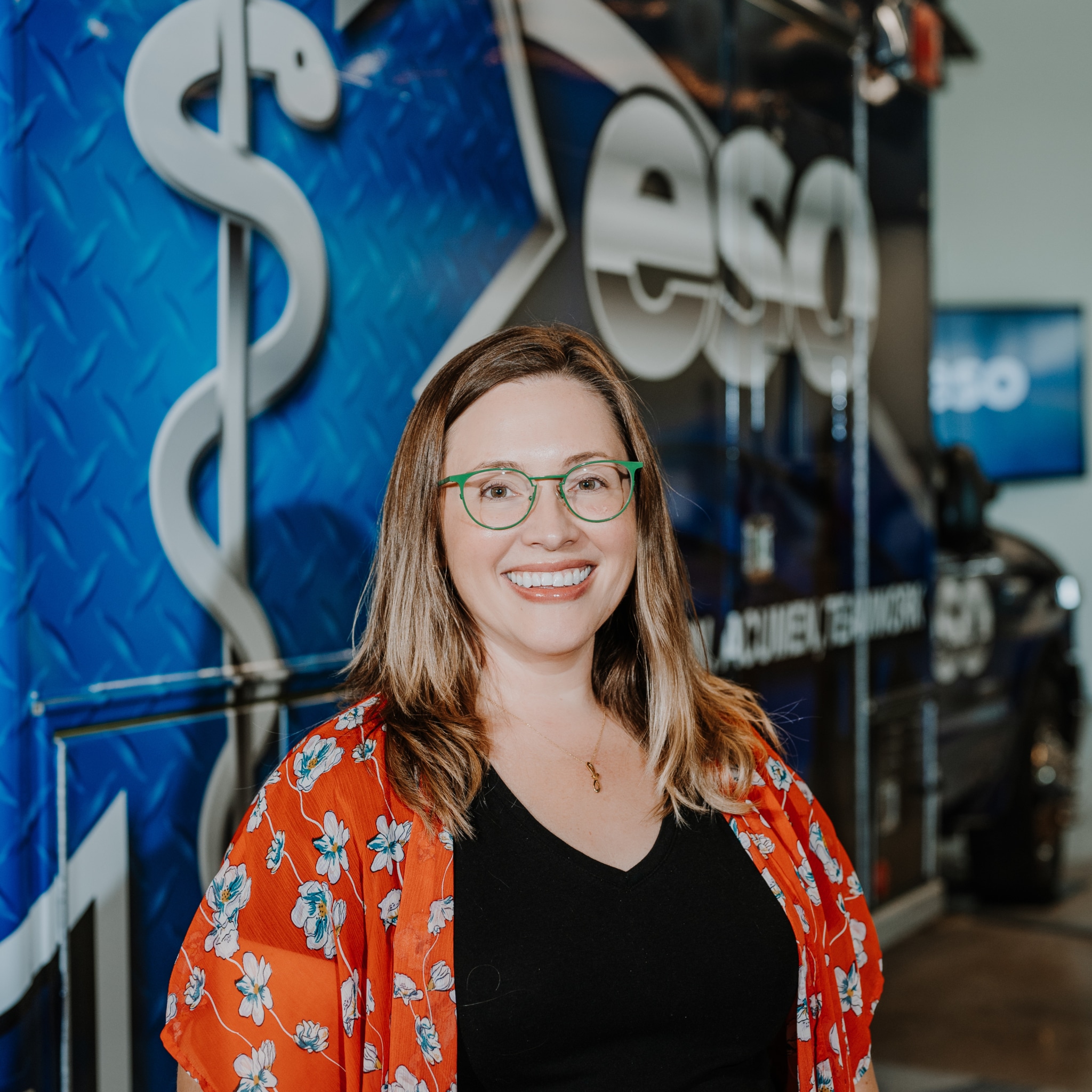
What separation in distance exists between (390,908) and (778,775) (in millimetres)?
539

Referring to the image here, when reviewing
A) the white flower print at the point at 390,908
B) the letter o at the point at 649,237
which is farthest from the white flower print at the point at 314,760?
the letter o at the point at 649,237

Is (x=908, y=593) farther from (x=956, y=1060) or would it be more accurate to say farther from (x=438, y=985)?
(x=438, y=985)

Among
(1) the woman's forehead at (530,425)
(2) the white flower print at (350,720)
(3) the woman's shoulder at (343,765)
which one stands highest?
(1) the woman's forehead at (530,425)

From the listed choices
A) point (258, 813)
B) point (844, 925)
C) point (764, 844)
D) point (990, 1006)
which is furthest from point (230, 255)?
point (990, 1006)

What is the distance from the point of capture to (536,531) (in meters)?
1.35

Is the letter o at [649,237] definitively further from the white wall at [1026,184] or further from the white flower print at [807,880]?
the white wall at [1026,184]

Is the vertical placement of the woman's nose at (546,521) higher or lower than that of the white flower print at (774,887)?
higher

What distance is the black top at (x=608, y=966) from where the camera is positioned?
1210mm

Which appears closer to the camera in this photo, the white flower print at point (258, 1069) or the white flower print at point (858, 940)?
the white flower print at point (258, 1069)

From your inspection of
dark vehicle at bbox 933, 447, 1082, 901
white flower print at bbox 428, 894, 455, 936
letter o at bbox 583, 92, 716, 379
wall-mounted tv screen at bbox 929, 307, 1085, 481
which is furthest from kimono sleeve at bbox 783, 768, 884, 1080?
wall-mounted tv screen at bbox 929, 307, 1085, 481

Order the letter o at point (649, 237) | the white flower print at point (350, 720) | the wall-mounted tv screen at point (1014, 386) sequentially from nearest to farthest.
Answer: the white flower print at point (350, 720)
the letter o at point (649, 237)
the wall-mounted tv screen at point (1014, 386)

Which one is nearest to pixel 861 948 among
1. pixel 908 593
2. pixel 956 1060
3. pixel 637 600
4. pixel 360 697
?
pixel 637 600

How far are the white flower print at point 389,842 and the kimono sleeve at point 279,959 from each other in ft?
0.08

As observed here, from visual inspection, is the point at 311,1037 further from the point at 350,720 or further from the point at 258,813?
the point at 350,720
